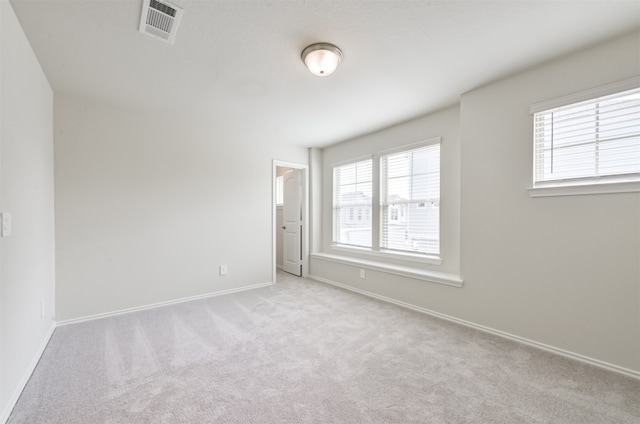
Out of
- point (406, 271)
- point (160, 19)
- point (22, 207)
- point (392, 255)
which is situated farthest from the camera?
point (392, 255)

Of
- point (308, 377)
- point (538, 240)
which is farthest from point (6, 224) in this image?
point (538, 240)

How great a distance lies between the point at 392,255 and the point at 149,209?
3332mm

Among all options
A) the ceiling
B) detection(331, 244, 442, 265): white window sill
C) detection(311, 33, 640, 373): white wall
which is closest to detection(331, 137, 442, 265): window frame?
detection(331, 244, 442, 265): white window sill

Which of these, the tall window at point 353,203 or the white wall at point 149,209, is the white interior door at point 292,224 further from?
the white wall at point 149,209

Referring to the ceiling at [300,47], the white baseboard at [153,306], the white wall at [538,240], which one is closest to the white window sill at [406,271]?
the white wall at [538,240]

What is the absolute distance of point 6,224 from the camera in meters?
1.64

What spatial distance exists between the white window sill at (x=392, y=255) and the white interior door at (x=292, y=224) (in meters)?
0.75

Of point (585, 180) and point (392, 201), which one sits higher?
point (585, 180)

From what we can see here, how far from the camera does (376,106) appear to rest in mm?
3307

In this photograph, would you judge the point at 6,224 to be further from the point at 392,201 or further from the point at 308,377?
the point at 392,201

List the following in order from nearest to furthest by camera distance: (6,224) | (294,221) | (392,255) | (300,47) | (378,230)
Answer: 1. (6,224)
2. (300,47)
3. (392,255)
4. (378,230)
5. (294,221)

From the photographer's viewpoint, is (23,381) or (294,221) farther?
(294,221)

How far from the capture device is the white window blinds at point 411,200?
3.56 m

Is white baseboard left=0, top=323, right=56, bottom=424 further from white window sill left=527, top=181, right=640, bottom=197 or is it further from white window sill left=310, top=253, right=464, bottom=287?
white window sill left=527, top=181, right=640, bottom=197
